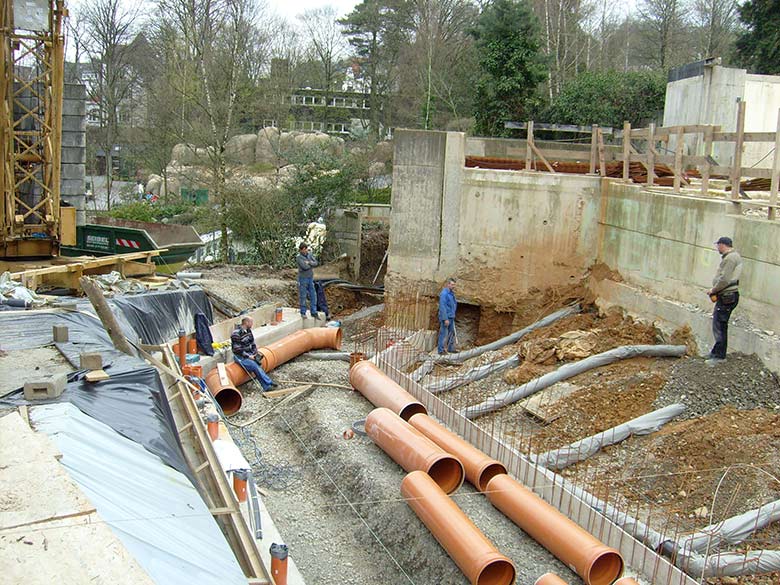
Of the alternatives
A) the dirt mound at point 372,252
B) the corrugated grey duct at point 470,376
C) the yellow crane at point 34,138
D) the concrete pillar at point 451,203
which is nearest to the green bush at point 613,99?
the dirt mound at point 372,252

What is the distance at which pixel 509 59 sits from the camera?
80.2 ft

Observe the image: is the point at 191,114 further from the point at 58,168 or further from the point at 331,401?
the point at 331,401

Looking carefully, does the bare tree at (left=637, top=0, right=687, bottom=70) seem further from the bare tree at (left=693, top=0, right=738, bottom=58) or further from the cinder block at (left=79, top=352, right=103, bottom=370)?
the cinder block at (left=79, top=352, right=103, bottom=370)

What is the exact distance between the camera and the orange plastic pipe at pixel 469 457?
9.46m

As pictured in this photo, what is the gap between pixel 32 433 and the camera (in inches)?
224

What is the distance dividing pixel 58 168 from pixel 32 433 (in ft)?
38.5

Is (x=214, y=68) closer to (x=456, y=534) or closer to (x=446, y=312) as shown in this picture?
(x=446, y=312)

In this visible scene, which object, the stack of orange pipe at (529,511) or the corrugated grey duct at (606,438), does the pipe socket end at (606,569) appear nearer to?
the stack of orange pipe at (529,511)

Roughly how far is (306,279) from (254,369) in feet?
11.6

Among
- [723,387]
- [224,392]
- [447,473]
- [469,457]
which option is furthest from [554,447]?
[224,392]

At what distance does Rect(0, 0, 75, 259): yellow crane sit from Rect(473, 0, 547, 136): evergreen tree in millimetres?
13476

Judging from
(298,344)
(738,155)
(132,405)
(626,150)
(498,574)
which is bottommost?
(498,574)

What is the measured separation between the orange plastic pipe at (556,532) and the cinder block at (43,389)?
4.95m

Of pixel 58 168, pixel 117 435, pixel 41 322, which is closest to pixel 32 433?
pixel 117 435
